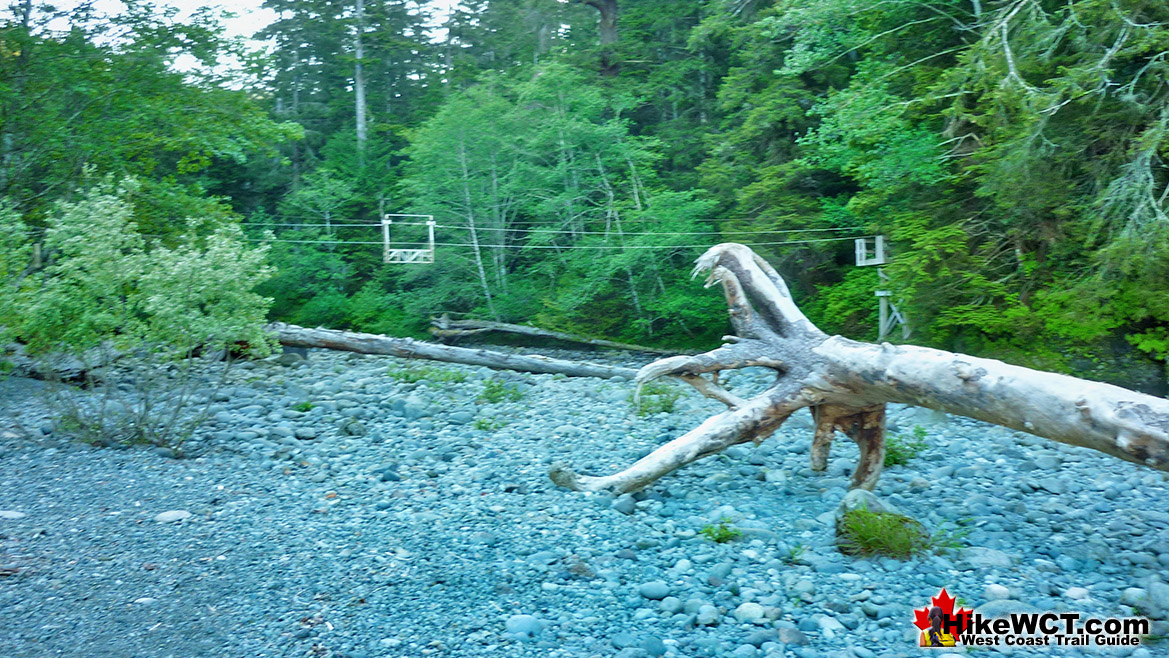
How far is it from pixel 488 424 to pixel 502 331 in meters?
11.2

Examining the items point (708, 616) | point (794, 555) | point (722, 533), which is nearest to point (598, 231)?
point (722, 533)

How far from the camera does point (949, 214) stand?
1102 centimetres

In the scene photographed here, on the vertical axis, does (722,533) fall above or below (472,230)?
below

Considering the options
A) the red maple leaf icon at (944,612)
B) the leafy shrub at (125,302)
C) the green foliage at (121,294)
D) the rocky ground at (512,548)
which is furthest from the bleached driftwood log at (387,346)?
the red maple leaf icon at (944,612)

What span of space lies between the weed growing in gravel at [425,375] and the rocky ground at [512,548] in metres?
3.60

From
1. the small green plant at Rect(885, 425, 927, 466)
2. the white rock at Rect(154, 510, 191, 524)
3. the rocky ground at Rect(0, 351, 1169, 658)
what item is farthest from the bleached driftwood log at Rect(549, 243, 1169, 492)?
the white rock at Rect(154, 510, 191, 524)

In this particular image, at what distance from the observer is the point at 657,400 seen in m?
9.97

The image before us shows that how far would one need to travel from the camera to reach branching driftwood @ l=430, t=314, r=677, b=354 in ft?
61.8

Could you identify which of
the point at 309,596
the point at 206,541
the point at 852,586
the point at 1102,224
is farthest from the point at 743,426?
the point at 1102,224

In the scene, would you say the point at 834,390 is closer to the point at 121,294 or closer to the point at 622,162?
the point at 121,294

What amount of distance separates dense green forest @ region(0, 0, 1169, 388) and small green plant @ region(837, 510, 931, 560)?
4.69 metres

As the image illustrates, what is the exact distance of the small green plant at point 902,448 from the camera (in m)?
6.99

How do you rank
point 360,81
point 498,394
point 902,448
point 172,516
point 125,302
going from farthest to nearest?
point 360,81 < point 498,394 < point 902,448 < point 125,302 < point 172,516

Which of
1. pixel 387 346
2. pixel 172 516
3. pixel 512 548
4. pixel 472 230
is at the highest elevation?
pixel 472 230
